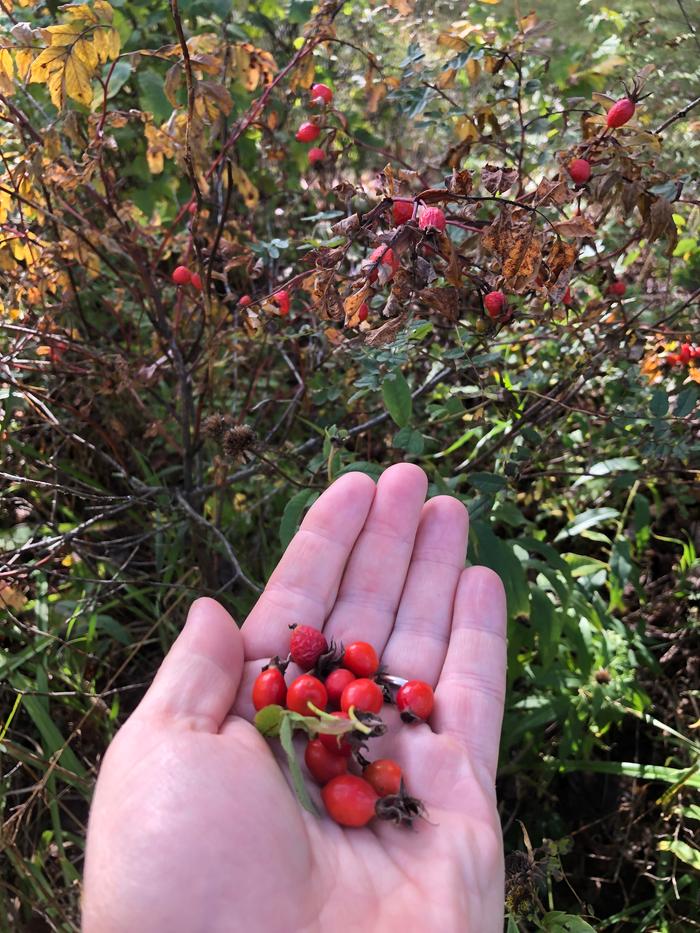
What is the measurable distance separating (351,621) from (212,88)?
4.75 feet

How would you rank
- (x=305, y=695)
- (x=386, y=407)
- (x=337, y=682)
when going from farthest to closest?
(x=386, y=407), (x=337, y=682), (x=305, y=695)

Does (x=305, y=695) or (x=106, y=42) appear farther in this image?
(x=106, y=42)

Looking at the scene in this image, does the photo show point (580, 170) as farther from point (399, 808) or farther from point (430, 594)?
point (399, 808)

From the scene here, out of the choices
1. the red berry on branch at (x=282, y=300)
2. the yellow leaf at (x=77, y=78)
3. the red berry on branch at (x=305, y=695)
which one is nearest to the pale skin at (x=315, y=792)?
the red berry on branch at (x=305, y=695)

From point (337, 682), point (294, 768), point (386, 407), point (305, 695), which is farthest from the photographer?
point (386, 407)

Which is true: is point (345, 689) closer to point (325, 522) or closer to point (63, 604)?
point (325, 522)

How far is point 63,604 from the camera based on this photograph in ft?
8.57

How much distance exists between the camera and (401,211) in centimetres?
160

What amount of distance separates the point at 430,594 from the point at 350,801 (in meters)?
0.64

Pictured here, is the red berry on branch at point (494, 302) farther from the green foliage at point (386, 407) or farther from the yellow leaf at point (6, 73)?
the yellow leaf at point (6, 73)

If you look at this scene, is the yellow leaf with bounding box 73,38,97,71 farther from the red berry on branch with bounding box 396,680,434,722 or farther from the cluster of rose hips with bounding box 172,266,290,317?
the red berry on branch with bounding box 396,680,434,722

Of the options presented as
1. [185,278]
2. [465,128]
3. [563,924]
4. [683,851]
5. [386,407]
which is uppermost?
[465,128]

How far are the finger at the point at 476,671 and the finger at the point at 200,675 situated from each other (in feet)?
1.69

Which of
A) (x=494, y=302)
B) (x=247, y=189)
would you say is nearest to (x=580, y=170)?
(x=494, y=302)
